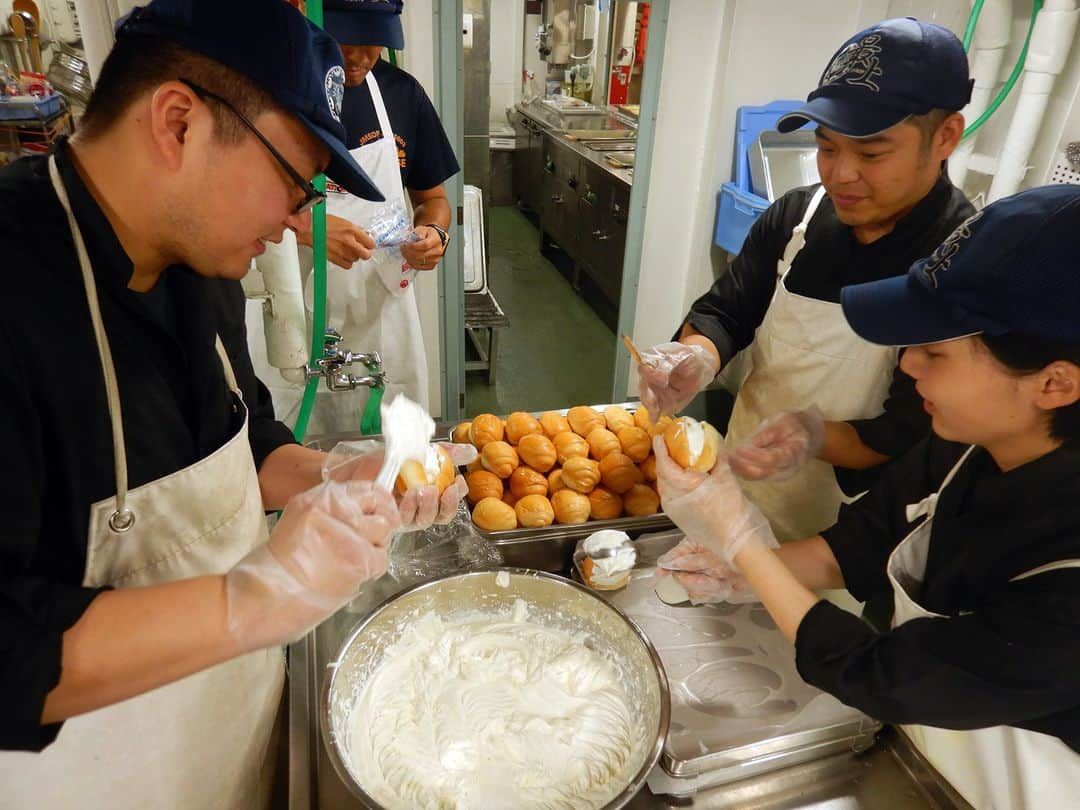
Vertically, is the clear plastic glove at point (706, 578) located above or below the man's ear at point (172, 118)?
below

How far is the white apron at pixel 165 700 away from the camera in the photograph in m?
0.95

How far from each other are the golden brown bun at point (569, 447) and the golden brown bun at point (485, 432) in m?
0.17

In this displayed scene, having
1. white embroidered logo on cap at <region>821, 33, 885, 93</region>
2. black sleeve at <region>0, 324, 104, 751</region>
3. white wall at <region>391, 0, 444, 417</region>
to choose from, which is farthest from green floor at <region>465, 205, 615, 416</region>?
black sleeve at <region>0, 324, 104, 751</region>

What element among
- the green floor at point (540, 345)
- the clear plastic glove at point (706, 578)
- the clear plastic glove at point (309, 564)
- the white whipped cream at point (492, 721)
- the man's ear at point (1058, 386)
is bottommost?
the green floor at point (540, 345)

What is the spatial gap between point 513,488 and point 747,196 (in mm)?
2364

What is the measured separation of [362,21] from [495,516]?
168 cm

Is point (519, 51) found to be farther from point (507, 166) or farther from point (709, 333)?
point (709, 333)

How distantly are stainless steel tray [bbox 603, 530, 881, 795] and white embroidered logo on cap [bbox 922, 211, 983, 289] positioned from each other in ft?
2.61

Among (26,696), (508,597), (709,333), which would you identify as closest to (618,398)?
(709,333)

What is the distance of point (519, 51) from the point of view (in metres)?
8.35

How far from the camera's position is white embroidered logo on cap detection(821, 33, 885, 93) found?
1.46 metres

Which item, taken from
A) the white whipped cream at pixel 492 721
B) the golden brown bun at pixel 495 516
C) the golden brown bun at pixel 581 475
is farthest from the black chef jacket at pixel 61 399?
the golden brown bun at pixel 581 475

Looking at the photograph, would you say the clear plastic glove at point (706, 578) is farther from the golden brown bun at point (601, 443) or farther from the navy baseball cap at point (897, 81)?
the navy baseball cap at point (897, 81)

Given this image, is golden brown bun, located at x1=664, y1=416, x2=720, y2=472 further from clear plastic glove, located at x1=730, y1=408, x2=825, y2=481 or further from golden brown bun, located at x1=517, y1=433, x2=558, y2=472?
golden brown bun, located at x1=517, y1=433, x2=558, y2=472
